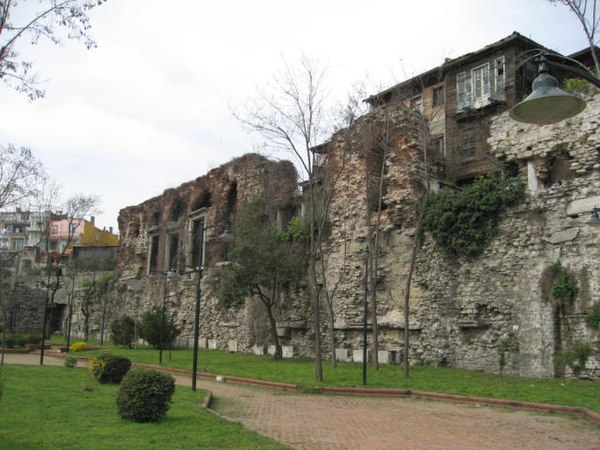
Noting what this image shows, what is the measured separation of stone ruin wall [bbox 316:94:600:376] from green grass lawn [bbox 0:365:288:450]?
8544 mm

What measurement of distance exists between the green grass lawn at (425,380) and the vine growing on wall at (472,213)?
3691 millimetres

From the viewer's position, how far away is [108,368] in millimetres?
13664

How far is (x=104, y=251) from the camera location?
5506 centimetres

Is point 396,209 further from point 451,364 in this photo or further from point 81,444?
point 81,444

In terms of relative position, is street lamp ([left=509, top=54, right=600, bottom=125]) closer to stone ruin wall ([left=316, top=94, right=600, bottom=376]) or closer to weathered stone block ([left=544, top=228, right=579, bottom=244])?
stone ruin wall ([left=316, top=94, right=600, bottom=376])

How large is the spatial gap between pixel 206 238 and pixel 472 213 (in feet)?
55.7

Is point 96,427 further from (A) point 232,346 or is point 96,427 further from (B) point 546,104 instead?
(A) point 232,346

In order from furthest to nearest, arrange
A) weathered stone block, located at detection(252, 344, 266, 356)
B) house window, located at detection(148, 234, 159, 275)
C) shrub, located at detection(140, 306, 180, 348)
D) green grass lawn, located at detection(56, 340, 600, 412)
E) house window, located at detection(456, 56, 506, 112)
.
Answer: house window, located at detection(148, 234, 159, 275) → shrub, located at detection(140, 306, 180, 348) → house window, located at detection(456, 56, 506, 112) → weathered stone block, located at detection(252, 344, 266, 356) → green grass lawn, located at detection(56, 340, 600, 412)

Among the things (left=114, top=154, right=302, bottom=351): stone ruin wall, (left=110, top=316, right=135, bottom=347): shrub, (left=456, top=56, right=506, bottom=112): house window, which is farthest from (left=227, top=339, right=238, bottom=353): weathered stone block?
(left=456, top=56, right=506, bottom=112): house window

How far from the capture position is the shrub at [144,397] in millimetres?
8414

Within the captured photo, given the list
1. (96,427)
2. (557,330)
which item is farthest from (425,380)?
(96,427)

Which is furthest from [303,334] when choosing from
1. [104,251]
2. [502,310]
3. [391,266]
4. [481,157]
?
[104,251]

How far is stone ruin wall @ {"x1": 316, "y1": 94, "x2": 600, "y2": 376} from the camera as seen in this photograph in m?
14.6

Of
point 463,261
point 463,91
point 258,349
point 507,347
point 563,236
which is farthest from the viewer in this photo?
point 463,91
